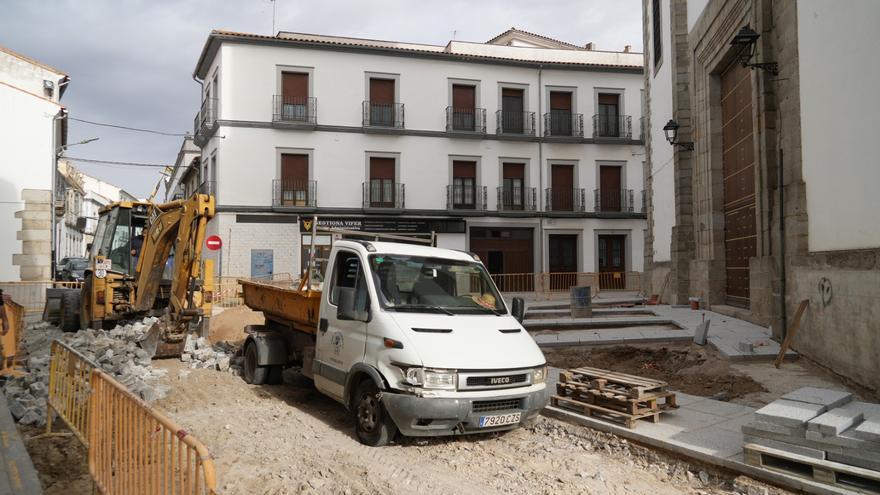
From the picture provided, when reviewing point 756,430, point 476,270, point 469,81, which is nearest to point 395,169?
point 469,81

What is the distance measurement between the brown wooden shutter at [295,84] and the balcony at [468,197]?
7.74 m

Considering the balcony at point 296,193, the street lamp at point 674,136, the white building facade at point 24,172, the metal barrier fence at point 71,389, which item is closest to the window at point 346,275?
the metal barrier fence at point 71,389

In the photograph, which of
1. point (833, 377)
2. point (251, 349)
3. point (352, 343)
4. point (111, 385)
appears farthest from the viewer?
point (251, 349)

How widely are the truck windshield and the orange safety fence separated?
257 centimetres

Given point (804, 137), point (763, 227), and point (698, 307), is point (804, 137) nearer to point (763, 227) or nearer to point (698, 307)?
Result: point (763, 227)

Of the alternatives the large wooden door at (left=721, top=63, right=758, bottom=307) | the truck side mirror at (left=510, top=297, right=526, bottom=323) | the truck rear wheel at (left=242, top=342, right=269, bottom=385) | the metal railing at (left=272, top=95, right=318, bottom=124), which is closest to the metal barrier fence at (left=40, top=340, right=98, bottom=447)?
the truck rear wheel at (left=242, top=342, right=269, bottom=385)

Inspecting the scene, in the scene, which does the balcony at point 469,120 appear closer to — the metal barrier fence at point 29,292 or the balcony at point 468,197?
the balcony at point 468,197

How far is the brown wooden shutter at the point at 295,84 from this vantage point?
2419 centimetres

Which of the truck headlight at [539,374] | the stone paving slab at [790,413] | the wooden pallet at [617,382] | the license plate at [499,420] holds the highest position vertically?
the truck headlight at [539,374]

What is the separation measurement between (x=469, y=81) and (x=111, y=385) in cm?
2429

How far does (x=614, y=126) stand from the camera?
92.4ft

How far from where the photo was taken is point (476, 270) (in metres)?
6.85

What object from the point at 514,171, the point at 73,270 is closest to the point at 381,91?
the point at 514,171

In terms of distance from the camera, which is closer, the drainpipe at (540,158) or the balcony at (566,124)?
the drainpipe at (540,158)
